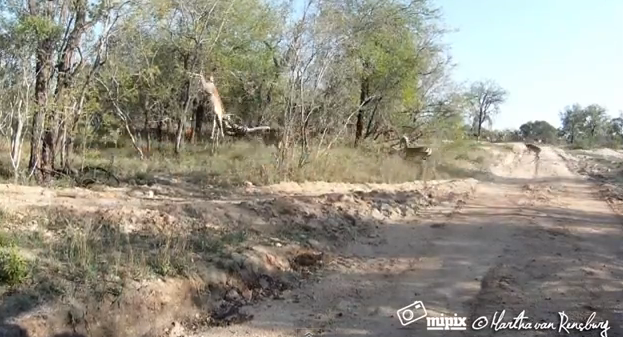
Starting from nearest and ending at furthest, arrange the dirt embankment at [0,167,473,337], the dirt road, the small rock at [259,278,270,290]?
the dirt embankment at [0,167,473,337]
the dirt road
the small rock at [259,278,270,290]

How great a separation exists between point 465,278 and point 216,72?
1891 cm

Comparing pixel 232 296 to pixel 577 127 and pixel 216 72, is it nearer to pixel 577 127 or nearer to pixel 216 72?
pixel 216 72

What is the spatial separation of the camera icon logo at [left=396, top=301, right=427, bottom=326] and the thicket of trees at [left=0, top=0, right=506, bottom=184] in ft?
33.4

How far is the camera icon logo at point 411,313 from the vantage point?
5188 millimetres

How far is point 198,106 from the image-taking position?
27.1m

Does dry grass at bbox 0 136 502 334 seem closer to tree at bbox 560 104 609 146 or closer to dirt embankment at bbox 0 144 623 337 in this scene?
dirt embankment at bbox 0 144 623 337

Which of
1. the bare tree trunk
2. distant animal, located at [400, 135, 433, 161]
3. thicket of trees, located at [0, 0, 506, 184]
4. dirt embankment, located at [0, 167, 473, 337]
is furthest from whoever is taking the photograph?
the bare tree trunk

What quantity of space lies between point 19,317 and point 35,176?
9.86m

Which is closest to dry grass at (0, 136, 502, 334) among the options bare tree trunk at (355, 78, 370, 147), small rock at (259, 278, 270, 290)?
small rock at (259, 278, 270, 290)

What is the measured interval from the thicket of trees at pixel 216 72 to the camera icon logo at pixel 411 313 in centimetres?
1017

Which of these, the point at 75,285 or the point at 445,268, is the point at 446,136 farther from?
the point at 75,285

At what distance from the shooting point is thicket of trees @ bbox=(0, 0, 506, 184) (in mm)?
13422

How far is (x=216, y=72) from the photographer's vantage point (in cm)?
2372

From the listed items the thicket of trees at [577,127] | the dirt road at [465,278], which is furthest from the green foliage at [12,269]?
the thicket of trees at [577,127]
